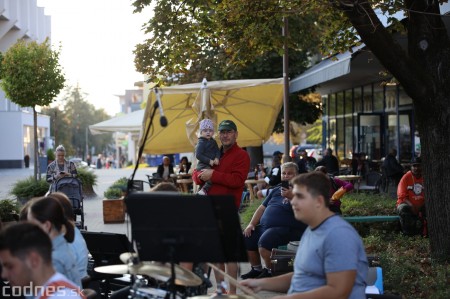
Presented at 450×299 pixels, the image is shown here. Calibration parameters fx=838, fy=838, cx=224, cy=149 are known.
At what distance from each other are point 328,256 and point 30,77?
64.0 feet

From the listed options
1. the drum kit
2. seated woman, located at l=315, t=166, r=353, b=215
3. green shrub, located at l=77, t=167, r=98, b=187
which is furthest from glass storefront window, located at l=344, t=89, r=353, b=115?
the drum kit

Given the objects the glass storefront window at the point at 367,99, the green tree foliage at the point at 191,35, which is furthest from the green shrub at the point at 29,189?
the glass storefront window at the point at 367,99

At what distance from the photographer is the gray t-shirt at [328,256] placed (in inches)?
185

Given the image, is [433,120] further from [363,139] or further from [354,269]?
[363,139]

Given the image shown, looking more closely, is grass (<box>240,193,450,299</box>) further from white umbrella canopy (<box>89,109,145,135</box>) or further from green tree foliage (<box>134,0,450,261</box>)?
white umbrella canopy (<box>89,109,145,135</box>)

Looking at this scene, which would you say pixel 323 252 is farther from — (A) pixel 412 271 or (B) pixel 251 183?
(B) pixel 251 183

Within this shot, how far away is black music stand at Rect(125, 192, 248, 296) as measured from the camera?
474cm

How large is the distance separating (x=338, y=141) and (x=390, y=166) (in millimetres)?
12889

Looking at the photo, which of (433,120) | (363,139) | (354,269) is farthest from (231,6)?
(363,139)

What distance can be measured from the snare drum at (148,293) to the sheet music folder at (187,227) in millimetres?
257

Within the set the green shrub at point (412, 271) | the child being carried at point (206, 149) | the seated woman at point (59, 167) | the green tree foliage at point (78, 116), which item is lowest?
the green shrub at point (412, 271)

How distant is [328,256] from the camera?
472cm

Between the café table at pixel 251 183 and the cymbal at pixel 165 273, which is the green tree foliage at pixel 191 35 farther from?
the cymbal at pixel 165 273

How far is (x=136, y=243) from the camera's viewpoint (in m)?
4.98
